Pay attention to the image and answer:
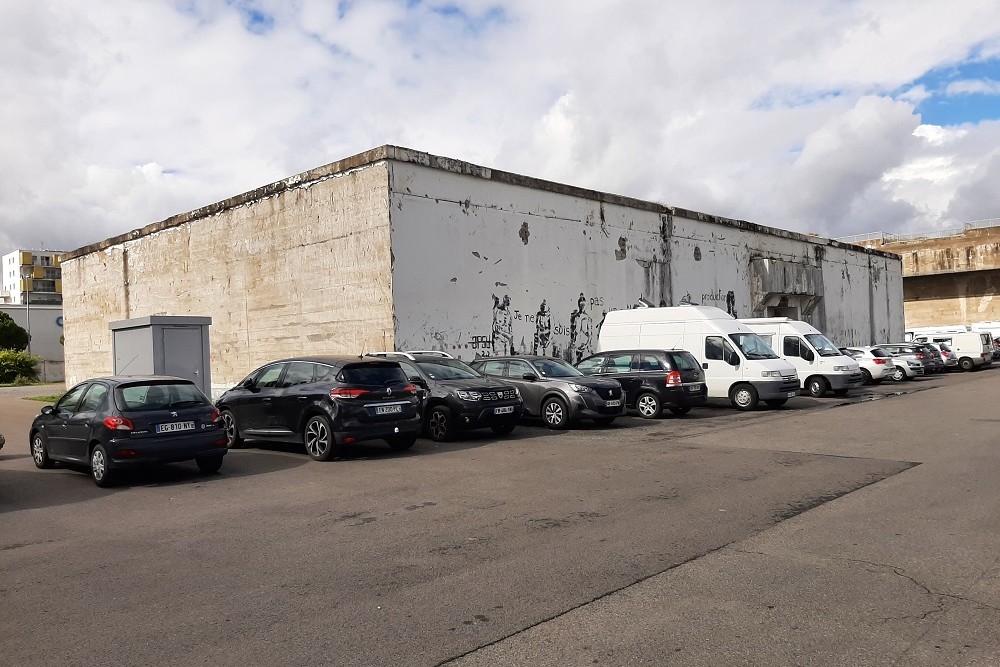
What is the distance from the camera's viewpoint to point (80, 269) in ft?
111

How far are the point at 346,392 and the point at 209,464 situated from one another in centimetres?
209

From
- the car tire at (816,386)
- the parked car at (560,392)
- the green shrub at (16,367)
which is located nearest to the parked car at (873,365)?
the car tire at (816,386)

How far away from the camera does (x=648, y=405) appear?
17.6 m

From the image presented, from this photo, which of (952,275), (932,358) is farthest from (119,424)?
(952,275)

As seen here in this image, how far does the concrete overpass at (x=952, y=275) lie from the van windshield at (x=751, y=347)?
4055cm

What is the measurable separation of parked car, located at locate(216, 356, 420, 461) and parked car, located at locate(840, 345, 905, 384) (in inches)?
852

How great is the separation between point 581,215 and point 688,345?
7255mm

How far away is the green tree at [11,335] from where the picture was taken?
2467 inches

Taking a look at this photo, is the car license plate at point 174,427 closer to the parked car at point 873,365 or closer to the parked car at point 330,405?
the parked car at point 330,405

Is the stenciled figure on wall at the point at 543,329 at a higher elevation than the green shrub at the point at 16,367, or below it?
→ higher

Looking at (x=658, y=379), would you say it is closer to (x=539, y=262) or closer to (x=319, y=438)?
(x=539, y=262)

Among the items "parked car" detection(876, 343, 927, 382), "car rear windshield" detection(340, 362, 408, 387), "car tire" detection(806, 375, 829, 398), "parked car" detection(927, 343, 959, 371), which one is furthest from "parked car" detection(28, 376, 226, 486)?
"parked car" detection(927, 343, 959, 371)

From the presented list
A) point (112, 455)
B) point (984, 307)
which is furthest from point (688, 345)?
point (984, 307)

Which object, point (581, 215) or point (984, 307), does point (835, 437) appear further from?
point (984, 307)
